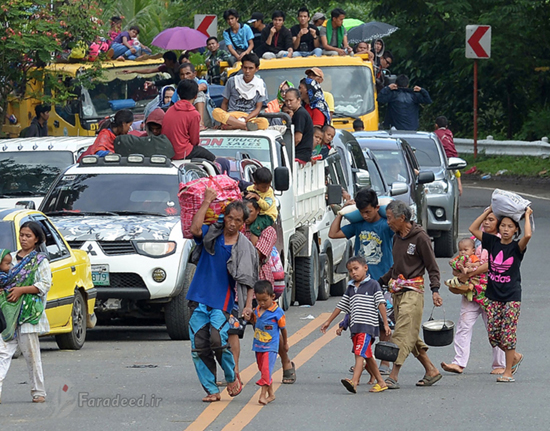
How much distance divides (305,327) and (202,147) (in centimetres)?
246

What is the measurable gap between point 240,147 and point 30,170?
10.4 ft

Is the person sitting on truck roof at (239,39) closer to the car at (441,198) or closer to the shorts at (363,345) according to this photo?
the car at (441,198)

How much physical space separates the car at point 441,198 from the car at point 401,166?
43 centimetres

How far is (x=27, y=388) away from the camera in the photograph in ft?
31.2

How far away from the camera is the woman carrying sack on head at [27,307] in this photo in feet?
29.2

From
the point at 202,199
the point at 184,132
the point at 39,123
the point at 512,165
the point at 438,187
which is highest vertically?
the point at 202,199

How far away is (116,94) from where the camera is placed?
25.7m

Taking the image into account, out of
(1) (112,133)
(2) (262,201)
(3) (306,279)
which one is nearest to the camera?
(2) (262,201)

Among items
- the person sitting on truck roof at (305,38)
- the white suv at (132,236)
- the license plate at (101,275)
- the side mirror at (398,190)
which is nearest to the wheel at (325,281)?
the side mirror at (398,190)

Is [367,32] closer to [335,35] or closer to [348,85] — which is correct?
[335,35]

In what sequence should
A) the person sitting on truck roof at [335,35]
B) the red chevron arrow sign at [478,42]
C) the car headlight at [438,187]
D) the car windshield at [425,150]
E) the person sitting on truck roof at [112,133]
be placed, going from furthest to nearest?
the red chevron arrow sign at [478,42] < the person sitting on truck roof at [335,35] < the car windshield at [425,150] < the car headlight at [438,187] < the person sitting on truck roof at [112,133]

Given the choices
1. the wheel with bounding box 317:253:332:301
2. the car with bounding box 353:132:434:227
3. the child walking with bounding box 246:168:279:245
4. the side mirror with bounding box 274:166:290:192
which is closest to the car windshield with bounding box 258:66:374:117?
the car with bounding box 353:132:434:227

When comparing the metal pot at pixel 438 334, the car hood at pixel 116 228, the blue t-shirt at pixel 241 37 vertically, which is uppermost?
the blue t-shirt at pixel 241 37

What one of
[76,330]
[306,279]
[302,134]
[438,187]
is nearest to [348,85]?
[438,187]
